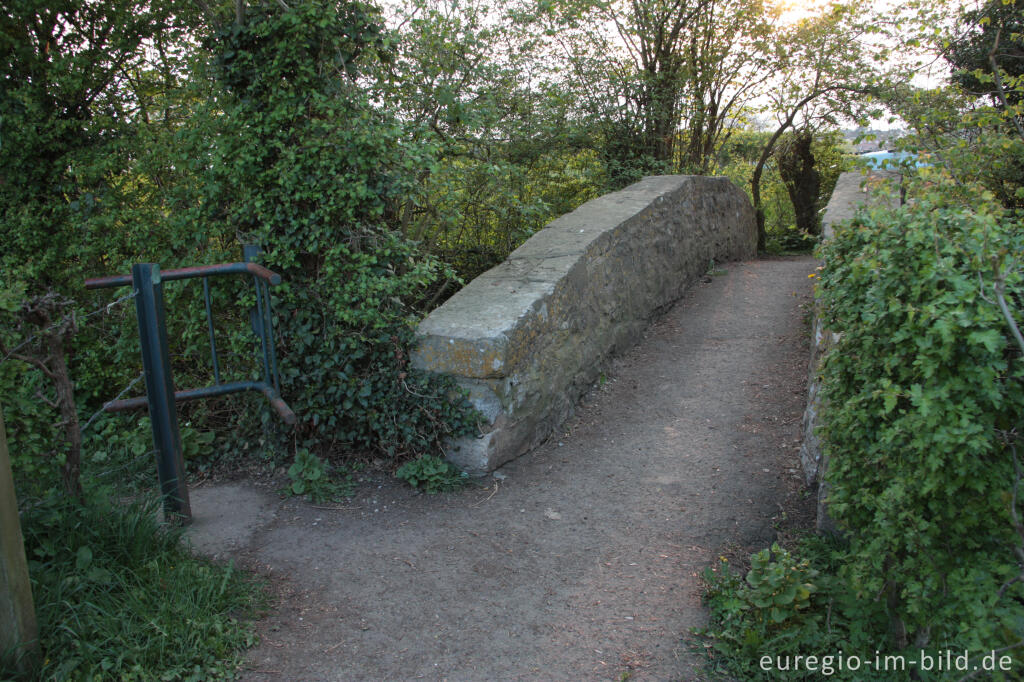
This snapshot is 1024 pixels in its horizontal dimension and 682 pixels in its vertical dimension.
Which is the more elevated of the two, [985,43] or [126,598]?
[985,43]

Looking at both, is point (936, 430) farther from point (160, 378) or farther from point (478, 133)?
point (478, 133)

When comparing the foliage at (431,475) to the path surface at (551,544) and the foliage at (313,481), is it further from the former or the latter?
the foliage at (313,481)

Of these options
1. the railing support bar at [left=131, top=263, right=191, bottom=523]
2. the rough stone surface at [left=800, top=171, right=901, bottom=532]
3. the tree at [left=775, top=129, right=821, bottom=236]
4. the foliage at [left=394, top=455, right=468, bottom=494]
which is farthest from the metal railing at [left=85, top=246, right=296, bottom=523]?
the tree at [left=775, top=129, right=821, bottom=236]

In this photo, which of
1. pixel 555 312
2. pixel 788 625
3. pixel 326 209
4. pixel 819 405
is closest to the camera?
pixel 788 625

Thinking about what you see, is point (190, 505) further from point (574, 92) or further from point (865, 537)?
point (574, 92)

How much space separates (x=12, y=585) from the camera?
2279mm

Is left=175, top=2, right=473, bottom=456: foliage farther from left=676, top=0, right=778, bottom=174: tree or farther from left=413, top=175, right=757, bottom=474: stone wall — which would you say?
left=676, top=0, right=778, bottom=174: tree

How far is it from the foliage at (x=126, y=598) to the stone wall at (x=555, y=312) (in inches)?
60.2

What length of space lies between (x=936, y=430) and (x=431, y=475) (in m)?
2.52

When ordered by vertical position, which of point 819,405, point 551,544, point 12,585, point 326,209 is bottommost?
point 551,544

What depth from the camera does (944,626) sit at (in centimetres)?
223

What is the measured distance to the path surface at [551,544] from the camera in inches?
104

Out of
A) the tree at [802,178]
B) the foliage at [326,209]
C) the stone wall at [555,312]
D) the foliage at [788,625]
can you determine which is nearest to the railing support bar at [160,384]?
the foliage at [326,209]

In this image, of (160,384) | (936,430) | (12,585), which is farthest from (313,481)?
(936,430)
